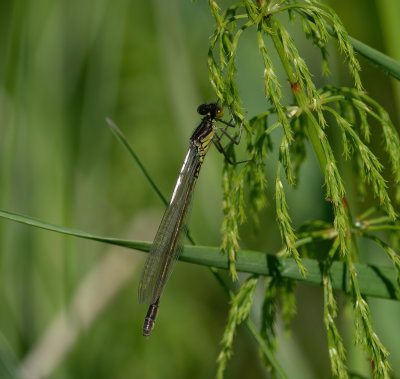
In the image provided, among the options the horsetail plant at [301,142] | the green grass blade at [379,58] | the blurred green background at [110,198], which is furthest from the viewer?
the blurred green background at [110,198]

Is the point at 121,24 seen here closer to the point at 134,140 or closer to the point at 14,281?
the point at 134,140

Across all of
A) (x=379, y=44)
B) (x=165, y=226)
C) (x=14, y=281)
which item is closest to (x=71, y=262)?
(x=165, y=226)

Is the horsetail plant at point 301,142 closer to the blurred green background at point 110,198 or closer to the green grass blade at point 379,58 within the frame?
the green grass blade at point 379,58

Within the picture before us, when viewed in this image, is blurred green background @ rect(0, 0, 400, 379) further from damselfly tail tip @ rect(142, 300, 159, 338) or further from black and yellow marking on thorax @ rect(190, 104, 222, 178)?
damselfly tail tip @ rect(142, 300, 159, 338)

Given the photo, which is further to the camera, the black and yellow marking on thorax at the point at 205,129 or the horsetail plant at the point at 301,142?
the black and yellow marking on thorax at the point at 205,129

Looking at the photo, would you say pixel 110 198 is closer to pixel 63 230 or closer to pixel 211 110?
pixel 211 110

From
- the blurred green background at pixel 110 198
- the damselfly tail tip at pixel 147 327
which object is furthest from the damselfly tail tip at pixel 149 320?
the blurred green background at pixel 110 198
